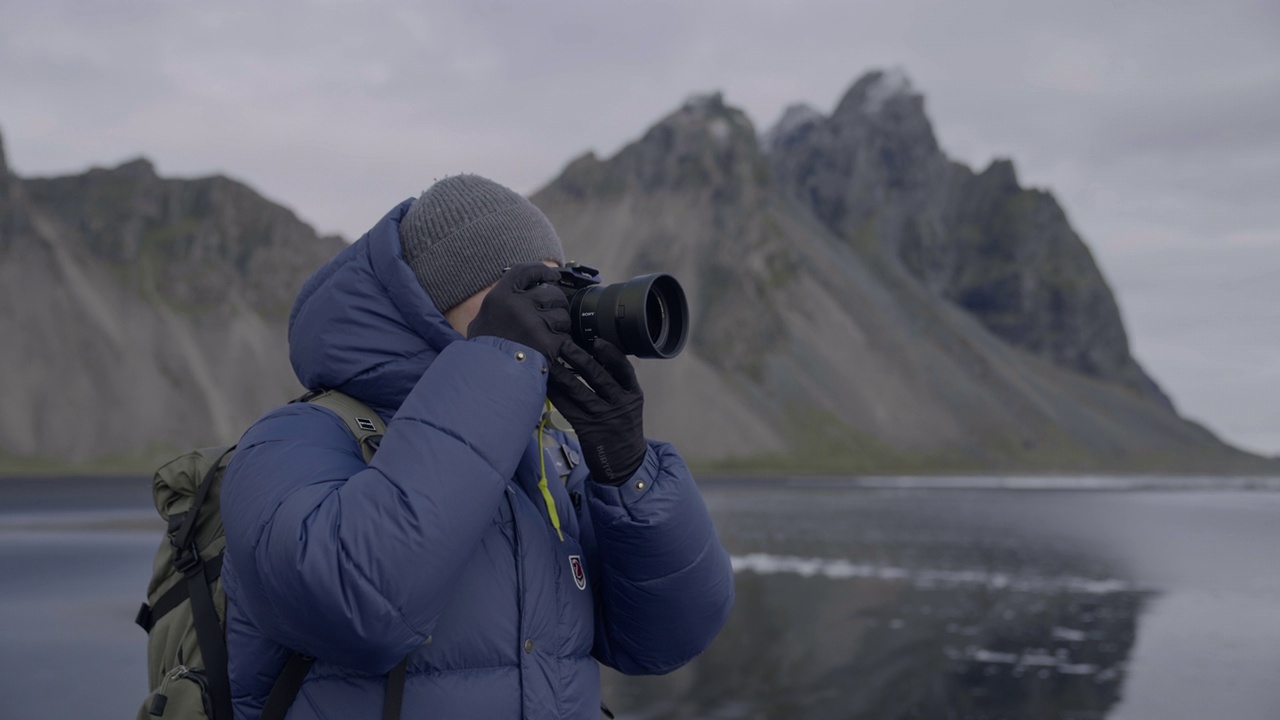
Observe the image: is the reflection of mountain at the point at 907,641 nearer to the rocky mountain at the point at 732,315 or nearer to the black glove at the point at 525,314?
the black glove at the point at 525,314

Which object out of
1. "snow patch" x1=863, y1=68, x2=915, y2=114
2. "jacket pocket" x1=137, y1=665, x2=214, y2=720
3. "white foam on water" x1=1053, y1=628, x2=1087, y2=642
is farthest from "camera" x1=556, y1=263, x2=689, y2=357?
"snow patch" x1=863, y1=68, x2=915, y2=114

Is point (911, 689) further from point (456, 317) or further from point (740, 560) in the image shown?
point (740, 560)

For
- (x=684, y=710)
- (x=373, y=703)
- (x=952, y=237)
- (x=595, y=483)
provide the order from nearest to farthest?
(x=373, y=703) → (x=595, y=483) → (x=684, y=710) → (x=952, y=237)

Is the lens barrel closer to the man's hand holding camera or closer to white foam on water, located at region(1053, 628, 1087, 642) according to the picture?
the man's hand holding camera

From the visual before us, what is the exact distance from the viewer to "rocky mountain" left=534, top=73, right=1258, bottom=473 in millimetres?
73875

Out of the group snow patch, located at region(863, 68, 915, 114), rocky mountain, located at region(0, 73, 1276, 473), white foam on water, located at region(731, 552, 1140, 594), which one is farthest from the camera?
snow patch, located at region(863, 68, 915, 114)

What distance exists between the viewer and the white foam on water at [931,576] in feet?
49.6

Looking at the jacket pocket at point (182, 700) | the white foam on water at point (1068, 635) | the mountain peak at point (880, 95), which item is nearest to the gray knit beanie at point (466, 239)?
the jacket pocket at point (182, 700)

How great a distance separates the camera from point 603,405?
191 cm

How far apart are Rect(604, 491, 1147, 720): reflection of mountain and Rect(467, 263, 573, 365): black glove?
555cm

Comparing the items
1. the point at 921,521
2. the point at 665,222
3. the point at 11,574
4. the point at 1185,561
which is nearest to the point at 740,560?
the point at 1185,561

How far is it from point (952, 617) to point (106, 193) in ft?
240

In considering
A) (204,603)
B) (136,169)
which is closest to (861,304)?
(136,169)

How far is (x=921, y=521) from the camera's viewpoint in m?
28.4
